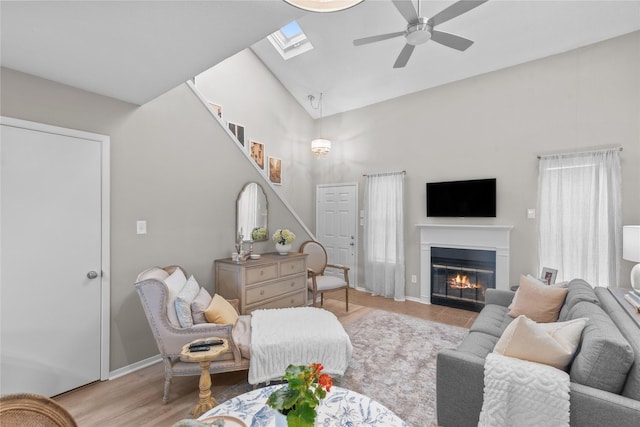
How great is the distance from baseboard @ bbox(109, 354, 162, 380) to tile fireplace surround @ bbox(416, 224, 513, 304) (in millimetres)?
3786

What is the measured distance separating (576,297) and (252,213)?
3181 millimetres

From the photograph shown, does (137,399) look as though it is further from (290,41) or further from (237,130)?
(290,41)

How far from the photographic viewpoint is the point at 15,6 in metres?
1.41

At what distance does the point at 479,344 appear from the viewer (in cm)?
217

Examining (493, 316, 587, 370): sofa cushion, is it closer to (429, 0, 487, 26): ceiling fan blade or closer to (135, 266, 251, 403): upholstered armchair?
(135, 266, 251, 403): upholstered armchair

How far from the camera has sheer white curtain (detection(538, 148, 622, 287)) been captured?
3355 millimetres

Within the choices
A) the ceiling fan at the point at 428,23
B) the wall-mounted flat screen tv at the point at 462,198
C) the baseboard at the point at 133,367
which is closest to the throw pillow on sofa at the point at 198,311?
the baseboard at the point at 133,367

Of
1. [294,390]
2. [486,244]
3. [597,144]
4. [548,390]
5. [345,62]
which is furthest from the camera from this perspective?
[345,62]

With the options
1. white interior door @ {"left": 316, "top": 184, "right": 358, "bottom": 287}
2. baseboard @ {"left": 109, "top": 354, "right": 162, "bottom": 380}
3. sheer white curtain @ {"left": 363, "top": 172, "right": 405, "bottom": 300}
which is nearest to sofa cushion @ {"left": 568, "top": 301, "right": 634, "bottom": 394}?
baseboard @ {"left": 109, "top": 354, "right": 162, "bottom": 380}

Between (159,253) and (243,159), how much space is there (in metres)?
1.42

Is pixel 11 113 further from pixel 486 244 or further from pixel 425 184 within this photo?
pixel 486 244

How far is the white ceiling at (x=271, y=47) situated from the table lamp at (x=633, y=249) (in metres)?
2.40

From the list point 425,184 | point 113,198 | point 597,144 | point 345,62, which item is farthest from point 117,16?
point 597,144

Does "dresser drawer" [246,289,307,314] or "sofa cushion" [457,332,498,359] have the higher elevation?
"sofa cushion" [457,332,498,359]
